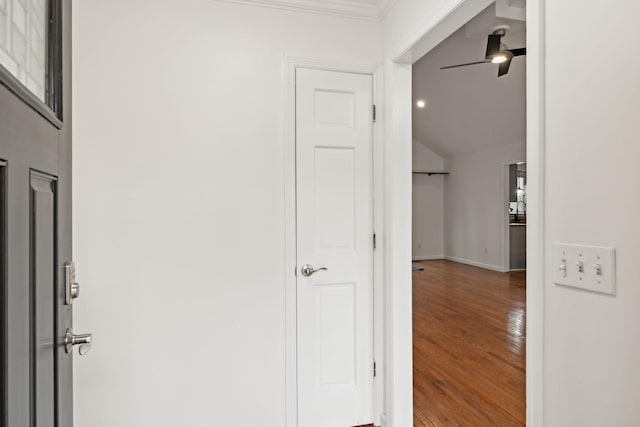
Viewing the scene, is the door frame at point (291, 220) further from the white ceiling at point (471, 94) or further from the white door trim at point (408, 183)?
the white ceiling at point (471, 94)

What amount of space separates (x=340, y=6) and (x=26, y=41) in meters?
1.71

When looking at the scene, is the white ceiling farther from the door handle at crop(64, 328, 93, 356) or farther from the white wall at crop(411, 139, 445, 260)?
the door handle at crop(64, 328, 93, 356)

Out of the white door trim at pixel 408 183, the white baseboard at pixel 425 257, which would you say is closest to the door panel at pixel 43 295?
the white door trim at pixel 408 183

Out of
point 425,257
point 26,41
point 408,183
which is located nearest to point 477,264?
point 425,257

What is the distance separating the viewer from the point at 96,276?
1808 millimetres

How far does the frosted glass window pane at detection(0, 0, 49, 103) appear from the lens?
660 millimetres

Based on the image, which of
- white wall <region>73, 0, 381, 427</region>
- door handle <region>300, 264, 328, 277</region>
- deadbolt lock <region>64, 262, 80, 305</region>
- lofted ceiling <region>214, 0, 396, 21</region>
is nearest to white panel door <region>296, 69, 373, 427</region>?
door handle <region>300, 264, 328, 277</region>

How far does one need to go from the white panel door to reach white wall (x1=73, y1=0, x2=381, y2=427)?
13cm

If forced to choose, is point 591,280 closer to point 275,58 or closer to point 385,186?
point 385,186

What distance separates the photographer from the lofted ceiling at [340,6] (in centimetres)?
203

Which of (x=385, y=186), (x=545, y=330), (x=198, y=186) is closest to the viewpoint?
(x=545, y=330)

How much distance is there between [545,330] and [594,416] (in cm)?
23

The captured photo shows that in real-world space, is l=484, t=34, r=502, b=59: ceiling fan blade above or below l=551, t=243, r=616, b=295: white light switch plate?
above

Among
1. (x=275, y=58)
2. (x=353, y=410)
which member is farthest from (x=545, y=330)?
(x=275, y=58)
